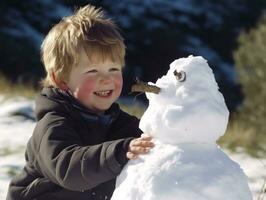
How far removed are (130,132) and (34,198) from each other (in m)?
0.42

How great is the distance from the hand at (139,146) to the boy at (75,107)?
0.73 feet

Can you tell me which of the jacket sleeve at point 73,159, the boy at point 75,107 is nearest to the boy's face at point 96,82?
the boy at point 75,107

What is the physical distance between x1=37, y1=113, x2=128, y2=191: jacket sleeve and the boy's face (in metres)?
0.14

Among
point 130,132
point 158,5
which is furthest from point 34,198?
point 158,5

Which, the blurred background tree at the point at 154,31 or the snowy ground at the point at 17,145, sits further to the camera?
the blurred background tree at the point at 154,31

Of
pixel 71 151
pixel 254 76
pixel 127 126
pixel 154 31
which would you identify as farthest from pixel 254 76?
pixel 71 151

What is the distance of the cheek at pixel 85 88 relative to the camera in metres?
2.57

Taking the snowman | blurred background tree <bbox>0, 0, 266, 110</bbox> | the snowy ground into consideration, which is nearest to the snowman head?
the snowman

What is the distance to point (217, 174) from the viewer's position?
2047 mm

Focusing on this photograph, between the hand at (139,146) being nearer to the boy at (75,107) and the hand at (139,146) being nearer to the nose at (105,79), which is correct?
the boy at (75,107)

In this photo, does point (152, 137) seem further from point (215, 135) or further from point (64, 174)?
point (64, 174)

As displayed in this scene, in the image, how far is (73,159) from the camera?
2.31 m

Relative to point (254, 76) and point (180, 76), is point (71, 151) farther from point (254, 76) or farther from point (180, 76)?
point (254, 76)

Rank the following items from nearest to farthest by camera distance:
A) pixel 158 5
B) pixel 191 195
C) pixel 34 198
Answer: pixel 191 195, pixel 34 198, pixel 158 5
